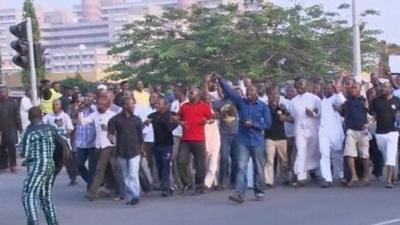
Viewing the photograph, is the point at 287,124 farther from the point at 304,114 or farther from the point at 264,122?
the point at 264,122

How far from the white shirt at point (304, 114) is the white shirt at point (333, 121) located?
193 millimetres

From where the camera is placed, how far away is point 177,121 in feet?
55.4

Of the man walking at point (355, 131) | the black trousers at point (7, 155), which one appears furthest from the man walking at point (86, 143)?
the black trousers at point (7, 155)

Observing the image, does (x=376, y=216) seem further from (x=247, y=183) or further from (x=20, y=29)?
(x=20, y=29)

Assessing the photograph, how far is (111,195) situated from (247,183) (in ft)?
8.15

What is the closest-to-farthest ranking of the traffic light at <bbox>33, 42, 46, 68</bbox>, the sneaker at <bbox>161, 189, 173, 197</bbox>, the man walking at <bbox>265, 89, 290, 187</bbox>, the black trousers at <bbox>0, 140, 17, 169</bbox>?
the sneaker at <bbox>161, 189, 173, 197</bbox> < the man walking at <bbox>265, 89, 290, 187</bbox> < the traffic light at <bbox>33, 42, 46, 68</bbox> < the black trousers at <bbox>0, 140, 17, 169</bbox>

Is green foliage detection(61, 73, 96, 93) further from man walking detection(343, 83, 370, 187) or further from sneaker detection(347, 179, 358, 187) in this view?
sneaker detection(347, 179, 358, 187)

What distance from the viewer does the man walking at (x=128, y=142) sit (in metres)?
15.9

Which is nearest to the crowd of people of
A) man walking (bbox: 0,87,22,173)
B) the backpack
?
the backpack

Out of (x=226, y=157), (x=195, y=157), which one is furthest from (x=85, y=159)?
(x=226, y=157)

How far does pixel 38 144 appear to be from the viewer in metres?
13.1

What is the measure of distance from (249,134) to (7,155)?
347 inches

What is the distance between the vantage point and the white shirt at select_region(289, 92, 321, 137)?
17828mm

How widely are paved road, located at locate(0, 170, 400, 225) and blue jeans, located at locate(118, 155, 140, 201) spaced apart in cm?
25
